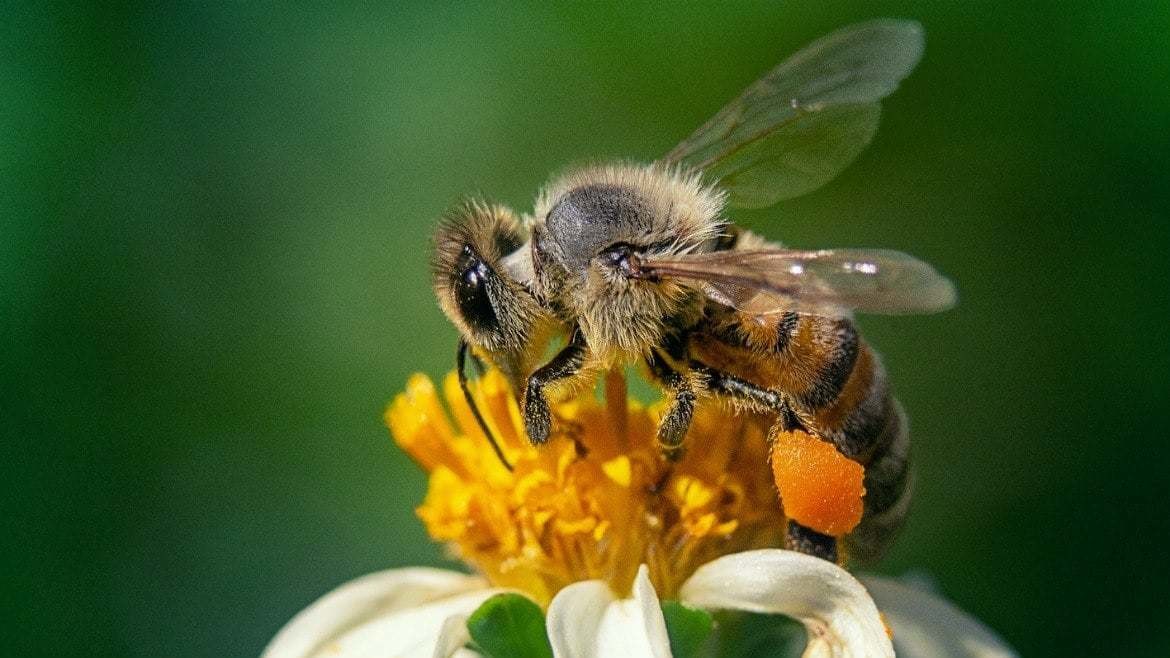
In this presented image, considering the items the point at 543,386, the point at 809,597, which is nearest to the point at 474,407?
the point at 543,386

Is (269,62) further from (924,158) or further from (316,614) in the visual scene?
(316,614)

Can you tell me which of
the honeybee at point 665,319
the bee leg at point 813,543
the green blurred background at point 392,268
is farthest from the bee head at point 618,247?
the green blurred background at point 392,268

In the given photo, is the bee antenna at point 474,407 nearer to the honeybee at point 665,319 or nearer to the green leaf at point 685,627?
the honeybee at point 665,319

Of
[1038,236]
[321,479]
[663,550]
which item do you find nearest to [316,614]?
[663,550]

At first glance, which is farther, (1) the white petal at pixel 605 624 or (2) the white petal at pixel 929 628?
(2) the white petal at pixel 929 628

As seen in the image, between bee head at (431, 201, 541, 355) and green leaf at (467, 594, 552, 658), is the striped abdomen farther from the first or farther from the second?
green leaf at (467, 594, 552, 658)

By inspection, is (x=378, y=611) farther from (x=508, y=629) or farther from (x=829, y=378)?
(x=829, y=378)
